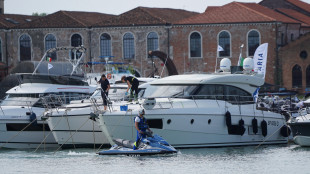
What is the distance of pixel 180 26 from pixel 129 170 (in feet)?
127

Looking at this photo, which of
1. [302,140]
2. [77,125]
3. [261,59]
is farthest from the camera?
[261,59]

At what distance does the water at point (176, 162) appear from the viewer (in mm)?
22375

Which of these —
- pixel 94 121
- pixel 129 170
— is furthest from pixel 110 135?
pixel 129 170

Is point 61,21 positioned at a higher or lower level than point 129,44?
higher

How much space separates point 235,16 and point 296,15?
1158 centimetres

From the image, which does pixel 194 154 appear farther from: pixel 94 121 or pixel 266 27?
pixel 266 27

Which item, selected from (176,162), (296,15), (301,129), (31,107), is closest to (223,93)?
(301,129)

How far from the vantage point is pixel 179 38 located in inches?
2379

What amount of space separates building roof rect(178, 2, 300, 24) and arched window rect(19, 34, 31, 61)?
485 inches

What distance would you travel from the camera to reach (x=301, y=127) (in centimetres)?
2639

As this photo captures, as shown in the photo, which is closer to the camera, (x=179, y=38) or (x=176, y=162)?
(x=176, y=162)

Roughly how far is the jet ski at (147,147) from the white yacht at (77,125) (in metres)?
1.77

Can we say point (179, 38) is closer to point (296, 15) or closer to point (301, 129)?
point (296, 15)

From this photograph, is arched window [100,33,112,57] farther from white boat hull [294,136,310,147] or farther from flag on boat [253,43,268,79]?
white boat hull [294,136,310,147]
